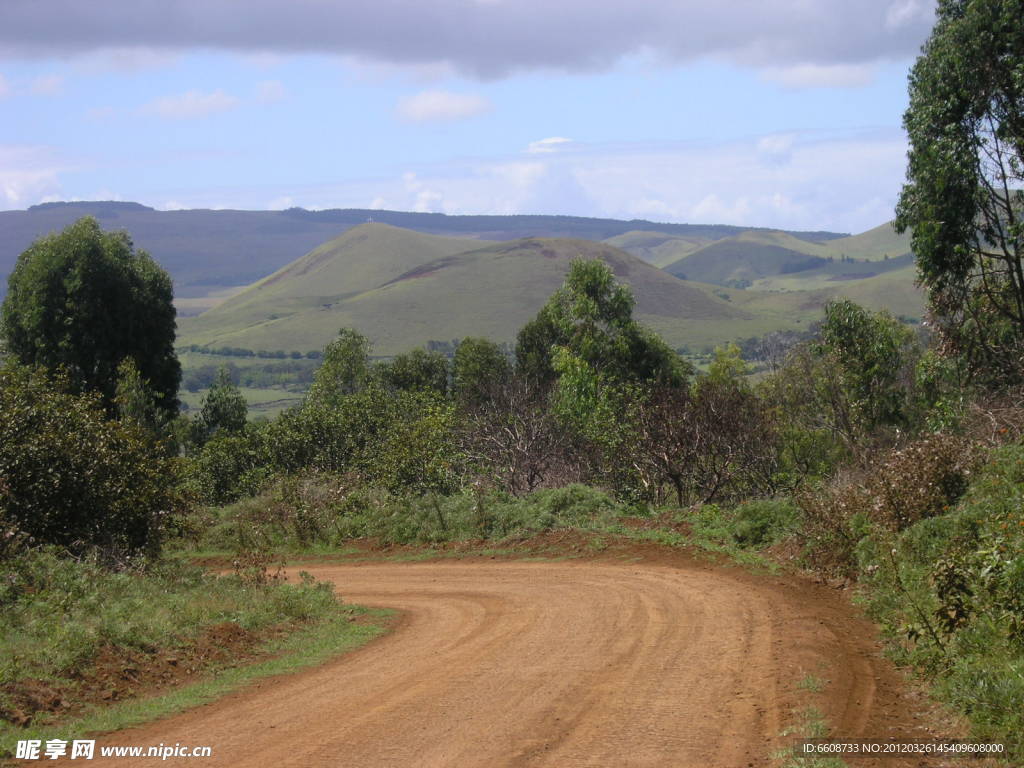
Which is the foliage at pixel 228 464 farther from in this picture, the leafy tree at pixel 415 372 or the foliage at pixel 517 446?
the leafy tree at pixel 415 372

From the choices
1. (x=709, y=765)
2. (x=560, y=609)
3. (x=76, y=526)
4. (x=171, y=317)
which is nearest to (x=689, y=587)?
(x=560, y=609)

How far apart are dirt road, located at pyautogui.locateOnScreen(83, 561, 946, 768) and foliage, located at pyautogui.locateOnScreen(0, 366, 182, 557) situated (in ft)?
20.2

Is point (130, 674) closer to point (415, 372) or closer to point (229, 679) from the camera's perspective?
point (229, 679)

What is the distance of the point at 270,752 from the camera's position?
7.83 meters

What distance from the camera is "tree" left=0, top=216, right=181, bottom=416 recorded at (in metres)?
41.2

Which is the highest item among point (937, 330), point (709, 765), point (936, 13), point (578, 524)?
point (936, 13)

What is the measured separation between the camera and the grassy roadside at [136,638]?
30.9 ft

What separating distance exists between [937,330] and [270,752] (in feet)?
73.9

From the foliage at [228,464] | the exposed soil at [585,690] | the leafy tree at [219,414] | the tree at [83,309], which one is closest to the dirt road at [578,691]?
the exposed soil at [585,690]

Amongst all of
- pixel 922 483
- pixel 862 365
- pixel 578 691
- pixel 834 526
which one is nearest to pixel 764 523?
pixel 834 526

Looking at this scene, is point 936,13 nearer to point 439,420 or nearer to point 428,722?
point 439,420

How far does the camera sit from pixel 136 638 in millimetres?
11516

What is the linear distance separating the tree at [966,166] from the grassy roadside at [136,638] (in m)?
16.9

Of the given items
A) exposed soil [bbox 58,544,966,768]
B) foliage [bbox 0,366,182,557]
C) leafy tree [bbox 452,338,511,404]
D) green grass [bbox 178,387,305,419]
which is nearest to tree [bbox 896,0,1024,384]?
exposed soil [bbox 58,544,966,768]
